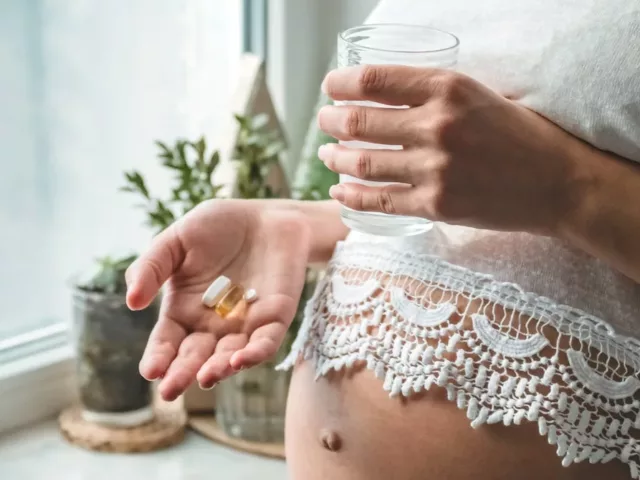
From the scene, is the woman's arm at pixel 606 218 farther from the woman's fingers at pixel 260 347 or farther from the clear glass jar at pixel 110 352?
the clear glass jar at pixel 110 352

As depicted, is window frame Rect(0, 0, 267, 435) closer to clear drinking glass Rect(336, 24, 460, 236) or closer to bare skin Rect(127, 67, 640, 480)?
bare skin Rect(127, 67, 640, 480)

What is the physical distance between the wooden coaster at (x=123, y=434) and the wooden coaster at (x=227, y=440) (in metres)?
0.02

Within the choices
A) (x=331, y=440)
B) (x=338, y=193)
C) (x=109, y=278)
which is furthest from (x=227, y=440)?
(x=338, y=193)

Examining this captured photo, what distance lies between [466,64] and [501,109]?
11 cm

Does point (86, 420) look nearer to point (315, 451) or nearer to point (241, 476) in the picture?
point (241, 476)

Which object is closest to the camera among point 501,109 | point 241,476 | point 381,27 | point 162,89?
point 501,109

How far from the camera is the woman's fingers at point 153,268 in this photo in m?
0.66

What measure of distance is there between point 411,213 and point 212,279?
7.8 inches

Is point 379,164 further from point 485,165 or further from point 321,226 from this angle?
point 321,226

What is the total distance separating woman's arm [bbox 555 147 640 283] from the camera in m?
0.61

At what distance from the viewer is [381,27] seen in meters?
0.71

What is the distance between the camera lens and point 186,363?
0.64m

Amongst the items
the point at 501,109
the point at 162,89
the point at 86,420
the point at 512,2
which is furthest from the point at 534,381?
the point at 162,89

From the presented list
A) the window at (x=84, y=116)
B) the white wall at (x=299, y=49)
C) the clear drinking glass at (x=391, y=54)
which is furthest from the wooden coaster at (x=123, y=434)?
the clear drinking glass at (x=391, y=54)
